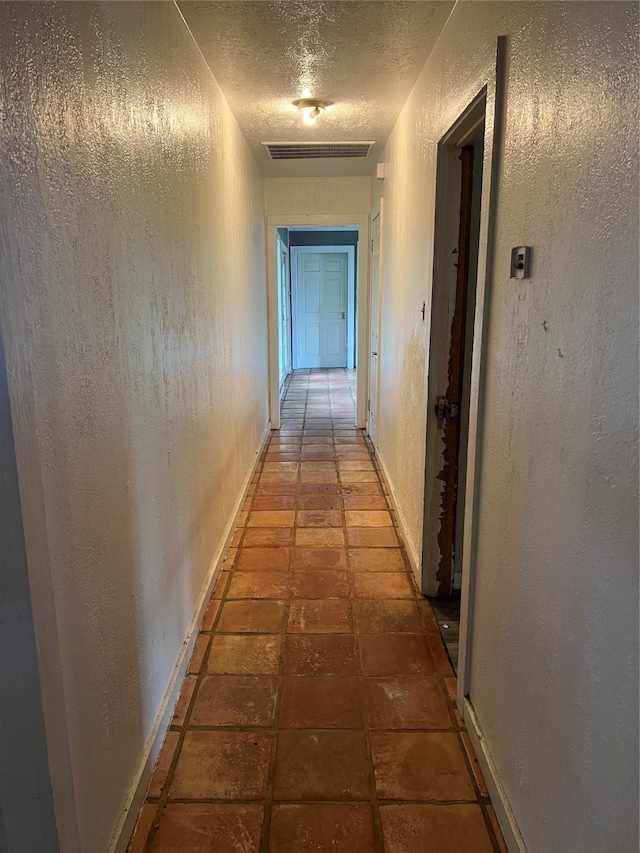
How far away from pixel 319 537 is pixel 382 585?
0.61 m

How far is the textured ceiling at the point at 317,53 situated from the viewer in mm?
2043

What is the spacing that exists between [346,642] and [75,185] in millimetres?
1883

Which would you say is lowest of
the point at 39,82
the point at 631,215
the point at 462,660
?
the point at 462,660

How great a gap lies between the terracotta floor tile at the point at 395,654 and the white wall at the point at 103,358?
71 centimetres

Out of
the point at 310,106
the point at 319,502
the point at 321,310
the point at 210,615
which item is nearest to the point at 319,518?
the point at 319,502

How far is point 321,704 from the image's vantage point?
6.40 feet

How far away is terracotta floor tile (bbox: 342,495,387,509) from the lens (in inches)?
145

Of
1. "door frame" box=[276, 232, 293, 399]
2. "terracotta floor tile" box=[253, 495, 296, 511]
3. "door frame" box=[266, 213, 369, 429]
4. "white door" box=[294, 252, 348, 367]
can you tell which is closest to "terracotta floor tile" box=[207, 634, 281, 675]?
"terracotta floor tile" box=[253, 495, 296, 511]

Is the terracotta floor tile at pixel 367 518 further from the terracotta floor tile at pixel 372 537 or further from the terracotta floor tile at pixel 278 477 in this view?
the terracotta floor tile at pixel 278 477

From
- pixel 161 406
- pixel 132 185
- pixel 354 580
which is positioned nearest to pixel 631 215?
pixel 132 185

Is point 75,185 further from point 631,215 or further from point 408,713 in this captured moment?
point 408,713

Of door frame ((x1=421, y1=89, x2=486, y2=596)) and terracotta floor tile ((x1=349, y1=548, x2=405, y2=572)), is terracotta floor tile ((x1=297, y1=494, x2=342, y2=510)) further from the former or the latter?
door frame ((x1=421, y1=89, x2=486, y2=596))

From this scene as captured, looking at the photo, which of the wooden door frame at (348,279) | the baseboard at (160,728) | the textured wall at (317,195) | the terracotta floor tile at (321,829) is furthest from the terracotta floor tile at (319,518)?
the wooden door frame at (348,279)

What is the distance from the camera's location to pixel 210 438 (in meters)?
2.63
